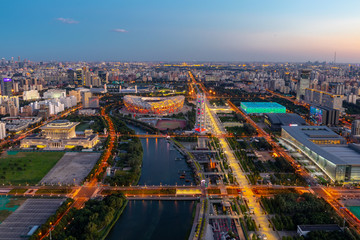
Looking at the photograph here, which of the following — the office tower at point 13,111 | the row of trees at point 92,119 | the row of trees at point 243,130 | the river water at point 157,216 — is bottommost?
the river water at point 157,216

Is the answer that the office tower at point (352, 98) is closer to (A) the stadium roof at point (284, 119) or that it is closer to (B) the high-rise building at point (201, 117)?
(A) the stadium roof at point (284, 119)

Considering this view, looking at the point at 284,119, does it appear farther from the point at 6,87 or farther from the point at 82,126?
the point at 6,87

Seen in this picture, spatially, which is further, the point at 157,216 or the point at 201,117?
the point at 201,117

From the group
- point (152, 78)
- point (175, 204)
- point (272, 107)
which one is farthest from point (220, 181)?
point (152, 78)

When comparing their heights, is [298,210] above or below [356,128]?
below

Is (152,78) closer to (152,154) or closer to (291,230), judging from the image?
(152,154)

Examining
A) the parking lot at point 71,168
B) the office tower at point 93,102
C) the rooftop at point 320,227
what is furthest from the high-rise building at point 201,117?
the office tower at point 93,102

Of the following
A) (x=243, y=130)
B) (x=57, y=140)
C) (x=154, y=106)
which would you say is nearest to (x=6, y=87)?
(x=154, y=106)
